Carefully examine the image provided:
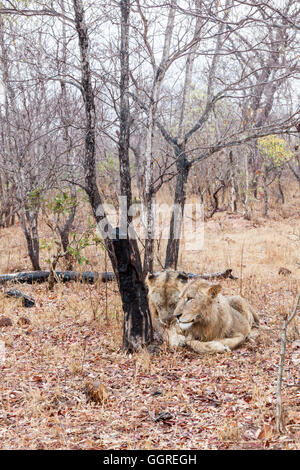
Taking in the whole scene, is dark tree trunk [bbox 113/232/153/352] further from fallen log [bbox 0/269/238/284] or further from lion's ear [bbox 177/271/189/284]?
fallen log [bbox 0/269/238/284]

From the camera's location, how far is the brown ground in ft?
11.1

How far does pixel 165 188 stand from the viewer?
21875 mm

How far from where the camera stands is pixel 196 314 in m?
4.99

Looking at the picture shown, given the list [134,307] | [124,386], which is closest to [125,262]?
[134,307]

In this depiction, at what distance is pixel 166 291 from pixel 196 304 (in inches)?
23.8

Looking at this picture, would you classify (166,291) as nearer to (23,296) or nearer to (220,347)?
(220,347)

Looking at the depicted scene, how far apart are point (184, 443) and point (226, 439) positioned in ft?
1.00

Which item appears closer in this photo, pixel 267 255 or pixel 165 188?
pixel 267 255

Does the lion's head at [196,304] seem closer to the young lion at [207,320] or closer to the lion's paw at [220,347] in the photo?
the young lion at [207,320]

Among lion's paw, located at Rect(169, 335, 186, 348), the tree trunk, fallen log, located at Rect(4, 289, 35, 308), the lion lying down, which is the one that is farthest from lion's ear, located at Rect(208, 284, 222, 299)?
the tree trunk

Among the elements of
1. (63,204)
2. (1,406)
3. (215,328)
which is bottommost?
(1,406)

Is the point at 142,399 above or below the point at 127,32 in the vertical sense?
below

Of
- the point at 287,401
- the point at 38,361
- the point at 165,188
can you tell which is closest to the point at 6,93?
the point at 38,361
